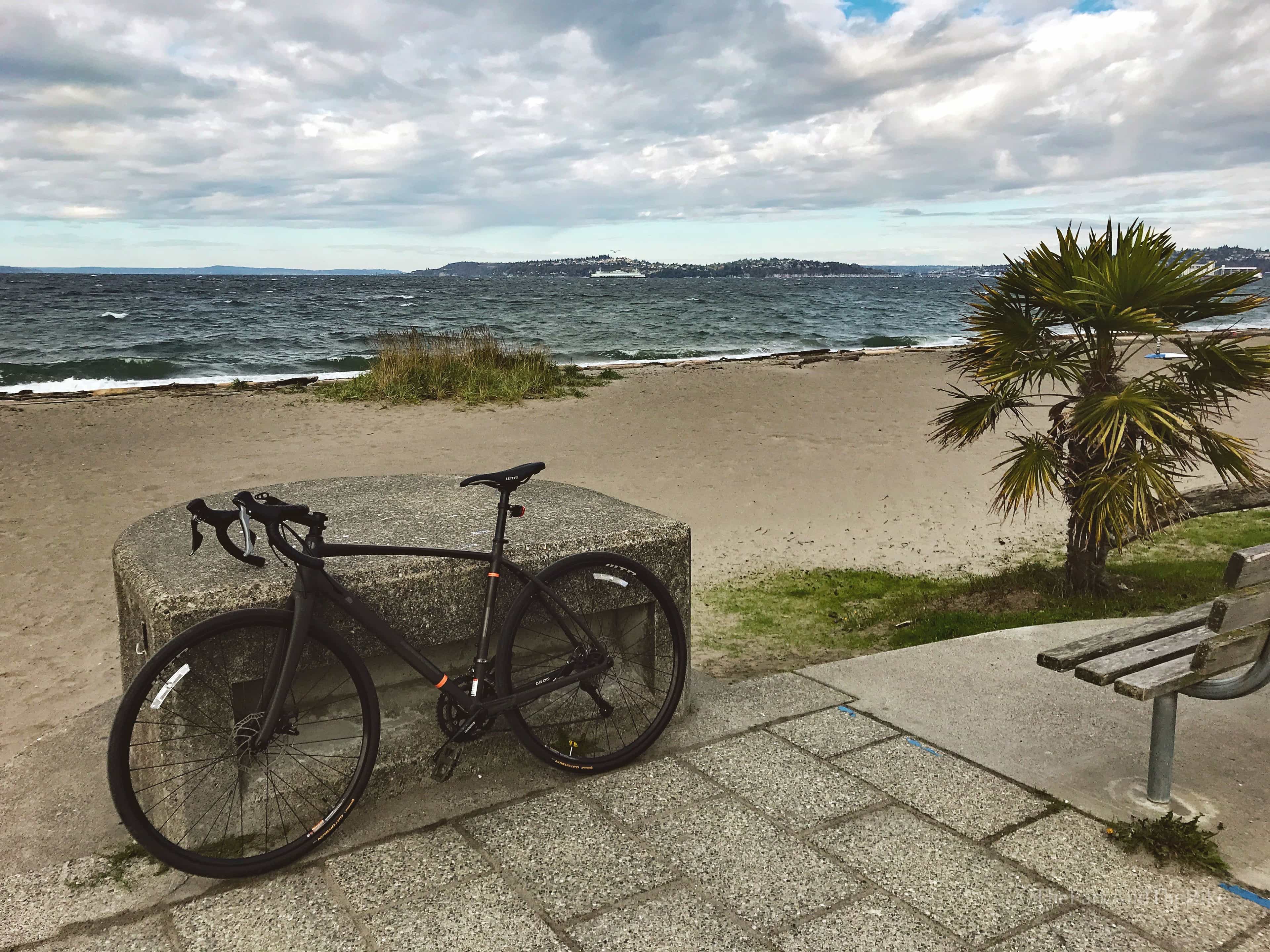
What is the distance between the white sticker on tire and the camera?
271 cm

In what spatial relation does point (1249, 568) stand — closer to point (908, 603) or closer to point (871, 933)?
point (871, 933)

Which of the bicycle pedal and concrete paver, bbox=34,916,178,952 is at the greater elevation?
the bicycle pedal

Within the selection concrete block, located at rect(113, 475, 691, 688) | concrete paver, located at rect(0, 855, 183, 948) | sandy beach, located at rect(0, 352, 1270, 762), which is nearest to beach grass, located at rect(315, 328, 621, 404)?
sandy beach, located at rect(0, 352, 1270, 762)

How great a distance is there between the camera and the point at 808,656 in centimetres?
544

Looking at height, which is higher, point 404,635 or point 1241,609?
point 1241,609

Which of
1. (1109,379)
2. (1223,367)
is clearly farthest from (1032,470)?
(1223,367)

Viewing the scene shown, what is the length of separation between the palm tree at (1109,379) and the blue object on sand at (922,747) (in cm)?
226

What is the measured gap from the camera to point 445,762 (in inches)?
137

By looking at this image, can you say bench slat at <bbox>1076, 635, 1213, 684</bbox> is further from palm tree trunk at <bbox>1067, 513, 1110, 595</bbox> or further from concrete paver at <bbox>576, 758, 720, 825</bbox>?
palm tree trunk at <bbox>1067, 513, 1110, 595</bbox>

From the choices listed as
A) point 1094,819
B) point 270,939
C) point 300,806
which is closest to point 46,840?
point 300,806

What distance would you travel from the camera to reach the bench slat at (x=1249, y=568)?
112 inches

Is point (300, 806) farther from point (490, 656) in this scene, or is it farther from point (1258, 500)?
point (1258, 500)

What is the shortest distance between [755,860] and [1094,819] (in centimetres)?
115

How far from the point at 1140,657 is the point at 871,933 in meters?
1.32
